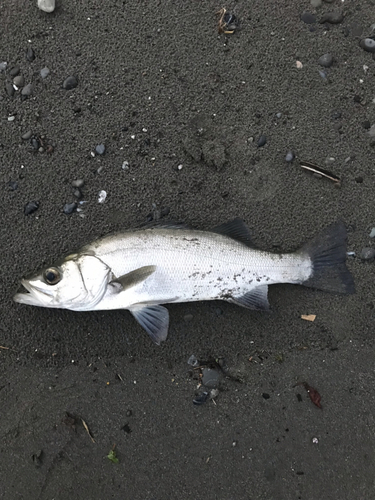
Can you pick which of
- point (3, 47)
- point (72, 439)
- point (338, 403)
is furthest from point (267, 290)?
point (3, 47)

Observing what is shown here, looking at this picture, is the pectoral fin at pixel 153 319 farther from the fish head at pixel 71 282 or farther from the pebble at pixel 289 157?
the pebble at pixel 289 157

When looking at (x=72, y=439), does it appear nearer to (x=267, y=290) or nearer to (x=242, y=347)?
(x=242, y=347)

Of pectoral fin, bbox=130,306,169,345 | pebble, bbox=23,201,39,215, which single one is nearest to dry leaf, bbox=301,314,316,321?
pectoral fin, bbox=130,306,169,345

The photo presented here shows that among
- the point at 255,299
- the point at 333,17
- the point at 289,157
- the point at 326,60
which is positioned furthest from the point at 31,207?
the point at 333,17

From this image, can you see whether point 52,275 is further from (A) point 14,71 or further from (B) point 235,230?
(A) point 14,71

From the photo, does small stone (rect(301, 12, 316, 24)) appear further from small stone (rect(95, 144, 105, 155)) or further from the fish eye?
the fish eye

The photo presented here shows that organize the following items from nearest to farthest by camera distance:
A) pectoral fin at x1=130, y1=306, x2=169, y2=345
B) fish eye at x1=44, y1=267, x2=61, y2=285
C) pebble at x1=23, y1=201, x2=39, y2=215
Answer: fish eye at x1=44, y1=267, x2=61, y2=285, pectoral fin at x1=130, y1=306, x2=169, y2=345, pebble at x1=23, y1=201, x2=39, y2=215
